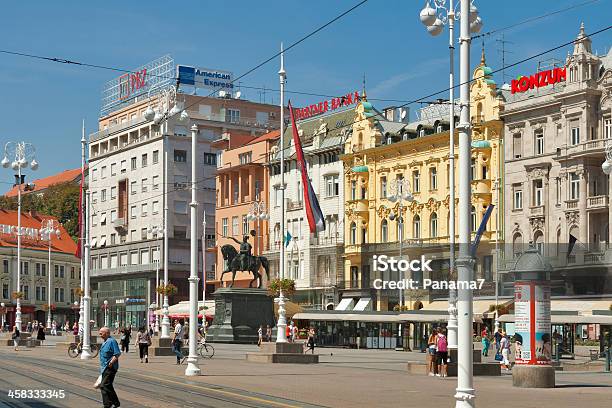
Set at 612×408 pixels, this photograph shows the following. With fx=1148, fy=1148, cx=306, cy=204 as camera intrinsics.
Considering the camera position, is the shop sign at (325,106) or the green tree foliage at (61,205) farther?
the green tree foliage at (61,205)

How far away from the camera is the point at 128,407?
865 inches

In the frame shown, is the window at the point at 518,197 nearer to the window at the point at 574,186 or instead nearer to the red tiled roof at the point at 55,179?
the window at the point at 574,186

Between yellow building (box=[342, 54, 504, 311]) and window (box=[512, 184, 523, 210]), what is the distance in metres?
1.36

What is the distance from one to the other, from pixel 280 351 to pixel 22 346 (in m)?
28.9

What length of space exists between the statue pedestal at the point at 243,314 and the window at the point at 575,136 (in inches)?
849

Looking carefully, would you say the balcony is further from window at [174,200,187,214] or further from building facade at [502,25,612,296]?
window at [174,200,187,214]

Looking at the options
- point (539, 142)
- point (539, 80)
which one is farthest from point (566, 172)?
point (539, 80)

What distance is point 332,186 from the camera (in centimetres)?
9450

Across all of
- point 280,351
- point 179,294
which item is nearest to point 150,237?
point 179,294

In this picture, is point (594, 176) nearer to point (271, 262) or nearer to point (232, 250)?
point (232, 250)

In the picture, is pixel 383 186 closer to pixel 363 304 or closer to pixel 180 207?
pixel 363 304

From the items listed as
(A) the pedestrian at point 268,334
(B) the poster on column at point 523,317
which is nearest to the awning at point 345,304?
(A) the pedestrian at point 268,334

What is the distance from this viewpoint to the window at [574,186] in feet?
229

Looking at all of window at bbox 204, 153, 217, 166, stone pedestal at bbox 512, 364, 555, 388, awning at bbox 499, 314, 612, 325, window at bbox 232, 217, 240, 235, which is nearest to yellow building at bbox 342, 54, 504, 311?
window at bbox 232, 217, 240, 235
